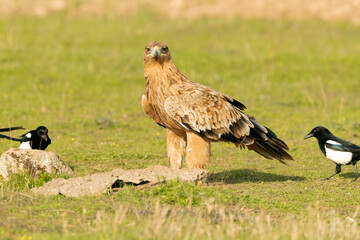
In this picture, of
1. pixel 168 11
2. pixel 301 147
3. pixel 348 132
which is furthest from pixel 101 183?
pixel 168 11

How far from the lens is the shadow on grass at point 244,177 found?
29.2 ft

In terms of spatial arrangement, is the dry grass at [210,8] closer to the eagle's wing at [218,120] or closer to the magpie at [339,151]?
the magpie at [339,151]

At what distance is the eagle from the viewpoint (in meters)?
8.09

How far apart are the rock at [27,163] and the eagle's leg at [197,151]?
1.78m

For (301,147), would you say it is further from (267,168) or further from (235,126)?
(235,126)

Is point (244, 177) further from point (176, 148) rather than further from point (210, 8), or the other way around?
point (210, 8)

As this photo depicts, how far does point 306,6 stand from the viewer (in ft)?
82.2

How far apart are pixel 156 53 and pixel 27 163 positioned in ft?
7.28

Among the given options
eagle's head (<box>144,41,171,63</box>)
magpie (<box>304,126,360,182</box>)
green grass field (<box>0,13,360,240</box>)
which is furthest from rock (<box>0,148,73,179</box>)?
magpie (<box>304,126,360,182</box>)

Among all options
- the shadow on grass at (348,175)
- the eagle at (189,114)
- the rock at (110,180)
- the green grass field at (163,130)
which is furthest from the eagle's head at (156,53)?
the shadow on grass at (348,175)

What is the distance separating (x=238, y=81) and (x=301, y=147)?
5275 mm

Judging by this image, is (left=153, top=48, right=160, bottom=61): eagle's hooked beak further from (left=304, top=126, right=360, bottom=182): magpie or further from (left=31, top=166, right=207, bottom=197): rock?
(left=304, top=126, right=360, bottom=182): magpie

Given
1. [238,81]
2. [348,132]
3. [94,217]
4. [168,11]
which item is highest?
[168,11]

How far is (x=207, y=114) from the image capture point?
8234 millimetres
